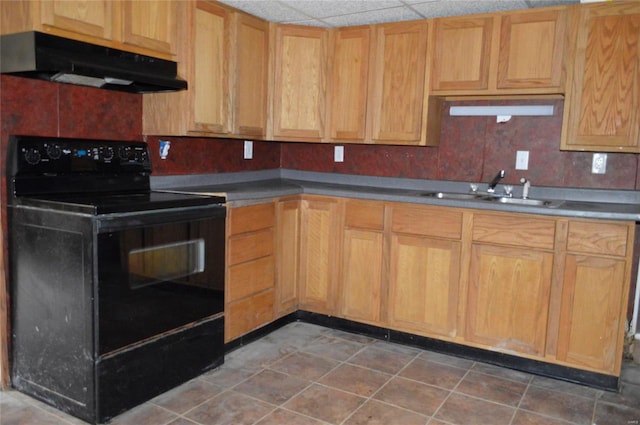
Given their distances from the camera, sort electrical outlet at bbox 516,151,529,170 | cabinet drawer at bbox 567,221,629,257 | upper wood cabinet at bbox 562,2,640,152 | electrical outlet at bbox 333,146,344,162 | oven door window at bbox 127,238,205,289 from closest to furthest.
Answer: oven door window at bbox 127,238,205,289, cabinet drawer at bbox 567,221,629,257, upper wood cabinet at bbox 562,2,640,152, electrical outlet at bbox 516,151,529,170, electrical outlet at bbox 333,146,344,162

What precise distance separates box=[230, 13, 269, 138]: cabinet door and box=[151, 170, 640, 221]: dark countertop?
1.43 feet

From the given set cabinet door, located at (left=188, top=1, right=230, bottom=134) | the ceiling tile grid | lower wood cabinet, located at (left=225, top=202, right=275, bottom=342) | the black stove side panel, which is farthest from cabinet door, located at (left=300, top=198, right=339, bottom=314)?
the black stove side panel

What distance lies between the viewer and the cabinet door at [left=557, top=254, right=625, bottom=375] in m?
2.65

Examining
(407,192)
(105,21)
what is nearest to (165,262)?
(105,21)

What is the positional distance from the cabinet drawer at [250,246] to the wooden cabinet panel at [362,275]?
0.53m

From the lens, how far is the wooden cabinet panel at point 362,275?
3316 millimetres

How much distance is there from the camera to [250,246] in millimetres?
3100

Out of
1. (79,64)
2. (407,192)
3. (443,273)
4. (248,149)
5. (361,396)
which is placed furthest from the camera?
(248,149)

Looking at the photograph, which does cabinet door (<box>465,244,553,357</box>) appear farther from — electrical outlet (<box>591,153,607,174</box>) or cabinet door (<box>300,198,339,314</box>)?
cabinet door (<box>300,198,339,314</box>)

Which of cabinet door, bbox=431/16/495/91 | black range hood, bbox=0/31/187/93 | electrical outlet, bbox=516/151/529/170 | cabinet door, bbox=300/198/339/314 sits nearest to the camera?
black range hood, bbox=0/31/187/93

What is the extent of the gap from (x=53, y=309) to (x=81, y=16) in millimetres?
1314

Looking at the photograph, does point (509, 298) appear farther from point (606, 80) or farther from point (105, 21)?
point (105, 21)

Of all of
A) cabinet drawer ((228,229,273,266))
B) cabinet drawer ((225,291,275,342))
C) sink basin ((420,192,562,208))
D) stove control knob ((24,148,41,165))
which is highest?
stove control knob ((24,148,41,165))

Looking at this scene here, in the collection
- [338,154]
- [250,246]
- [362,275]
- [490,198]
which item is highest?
[338,154]
